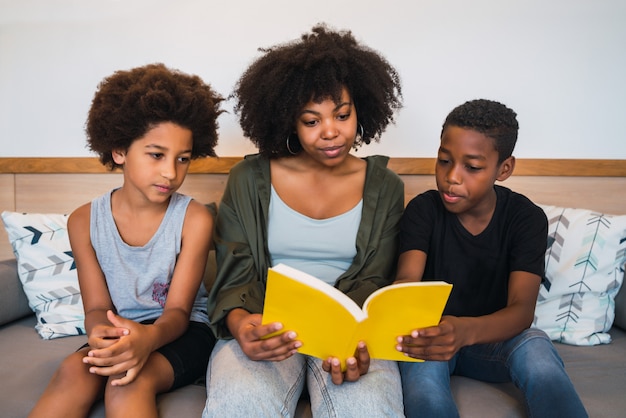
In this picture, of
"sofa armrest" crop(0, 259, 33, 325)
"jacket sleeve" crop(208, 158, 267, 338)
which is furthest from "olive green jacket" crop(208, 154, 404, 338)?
"sofa armrest" crop(0, 259, 33, 325)

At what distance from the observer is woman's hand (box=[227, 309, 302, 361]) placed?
3.19 ft

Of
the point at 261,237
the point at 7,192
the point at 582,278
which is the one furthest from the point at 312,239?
the point at 7,192

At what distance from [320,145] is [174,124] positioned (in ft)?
1.19

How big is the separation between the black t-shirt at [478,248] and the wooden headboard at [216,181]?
468 millimetres

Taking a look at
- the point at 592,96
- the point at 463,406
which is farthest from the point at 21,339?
the point at 592,96

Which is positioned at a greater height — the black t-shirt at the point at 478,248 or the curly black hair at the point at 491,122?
the curly black hair at the point at 491,122

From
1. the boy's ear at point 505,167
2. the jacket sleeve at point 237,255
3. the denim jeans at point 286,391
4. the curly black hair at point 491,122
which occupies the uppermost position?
→ the curly black hair at point 491,122

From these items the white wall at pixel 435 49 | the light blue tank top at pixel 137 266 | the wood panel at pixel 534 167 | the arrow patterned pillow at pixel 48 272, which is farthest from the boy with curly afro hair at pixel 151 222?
the white wall at pixel 435 49

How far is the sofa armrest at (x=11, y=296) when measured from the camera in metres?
1.54

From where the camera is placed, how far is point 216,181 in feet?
6.03

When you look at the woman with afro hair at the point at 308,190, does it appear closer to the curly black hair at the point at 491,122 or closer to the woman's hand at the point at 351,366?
the woman's hand at the point at 351,366

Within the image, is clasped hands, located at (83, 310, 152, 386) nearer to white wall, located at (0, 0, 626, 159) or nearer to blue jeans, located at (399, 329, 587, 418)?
blue jeans, located at (399, 329, 587, 418)

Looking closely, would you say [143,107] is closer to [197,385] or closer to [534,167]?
[197,385]

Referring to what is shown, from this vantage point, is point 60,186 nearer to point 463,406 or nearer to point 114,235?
point 114,235
